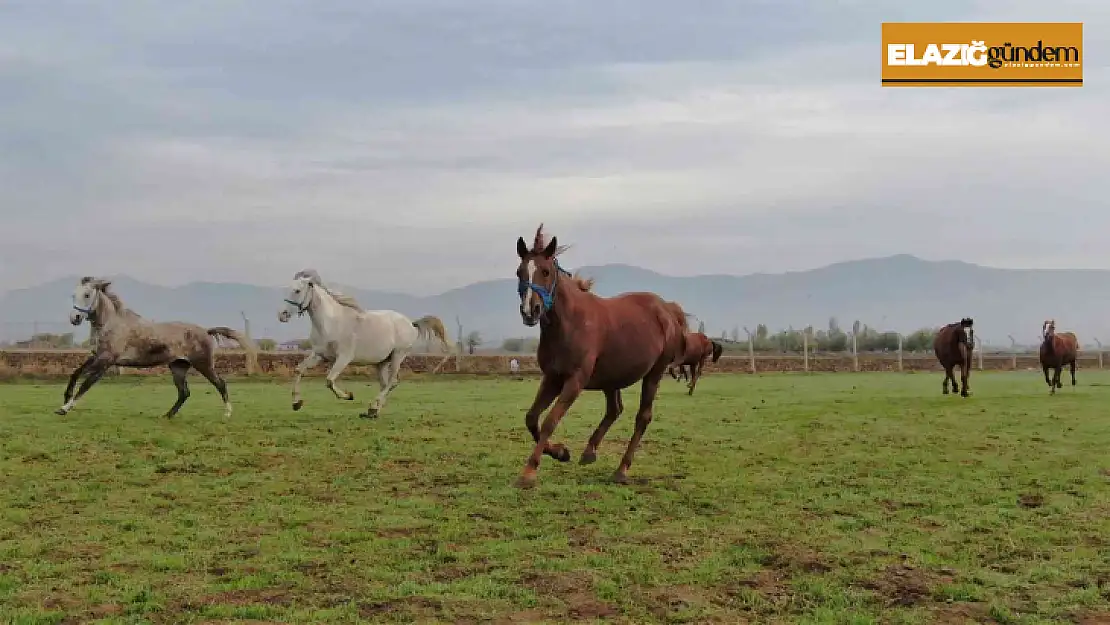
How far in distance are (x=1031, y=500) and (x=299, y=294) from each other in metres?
12.2

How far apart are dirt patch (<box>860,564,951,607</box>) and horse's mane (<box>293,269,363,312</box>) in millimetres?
12929

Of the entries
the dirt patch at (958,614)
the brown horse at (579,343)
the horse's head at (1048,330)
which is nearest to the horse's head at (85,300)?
the brown horse at (579,343)

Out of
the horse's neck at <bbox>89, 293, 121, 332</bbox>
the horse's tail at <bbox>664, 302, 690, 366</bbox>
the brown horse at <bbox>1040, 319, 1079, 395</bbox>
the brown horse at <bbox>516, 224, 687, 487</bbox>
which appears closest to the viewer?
the brown horse at <bbox>516, 224, 687, 487</bbox>

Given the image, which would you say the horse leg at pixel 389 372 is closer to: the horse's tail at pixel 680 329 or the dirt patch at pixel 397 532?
the horse's tail at pixel 680 329

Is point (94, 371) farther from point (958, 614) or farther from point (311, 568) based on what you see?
point (958, 614)

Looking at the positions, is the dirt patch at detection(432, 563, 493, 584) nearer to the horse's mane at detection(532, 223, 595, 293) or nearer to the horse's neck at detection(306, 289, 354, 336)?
the horse's mane at detection(532, 223, 595, 293)

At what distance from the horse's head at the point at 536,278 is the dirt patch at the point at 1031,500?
509cm

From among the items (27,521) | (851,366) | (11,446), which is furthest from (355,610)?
(851,366)

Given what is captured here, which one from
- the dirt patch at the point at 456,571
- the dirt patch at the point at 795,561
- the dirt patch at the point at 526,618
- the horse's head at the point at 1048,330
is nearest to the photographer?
the dirt patch at the point at 526,618

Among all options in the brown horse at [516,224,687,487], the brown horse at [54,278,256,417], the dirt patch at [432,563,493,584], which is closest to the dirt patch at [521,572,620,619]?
the dirt patch at [432,563,493,584]

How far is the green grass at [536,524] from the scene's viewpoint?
6.33m

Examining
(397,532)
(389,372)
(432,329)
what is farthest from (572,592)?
(432,329)

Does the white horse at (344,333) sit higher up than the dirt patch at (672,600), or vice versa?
the white horse at (344,333)

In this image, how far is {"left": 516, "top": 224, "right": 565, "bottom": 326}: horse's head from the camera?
9641 mm
